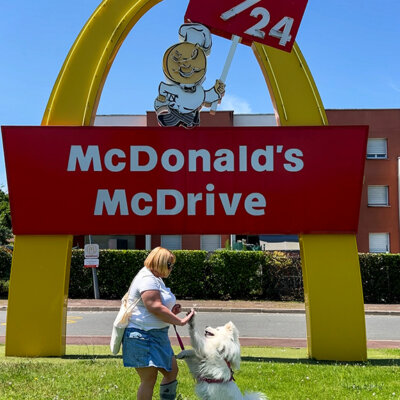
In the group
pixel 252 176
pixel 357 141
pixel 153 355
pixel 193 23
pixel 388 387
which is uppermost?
pixel 193 23

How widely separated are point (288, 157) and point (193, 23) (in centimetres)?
252

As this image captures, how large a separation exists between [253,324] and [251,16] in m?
8.30

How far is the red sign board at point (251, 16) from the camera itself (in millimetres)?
8086

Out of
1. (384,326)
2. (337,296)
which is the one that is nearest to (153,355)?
(337,296)

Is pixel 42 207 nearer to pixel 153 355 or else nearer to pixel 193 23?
pixel 193 23

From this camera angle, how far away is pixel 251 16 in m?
8.12

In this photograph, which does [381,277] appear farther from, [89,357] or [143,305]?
[143,305]

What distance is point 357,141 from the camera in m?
7.95

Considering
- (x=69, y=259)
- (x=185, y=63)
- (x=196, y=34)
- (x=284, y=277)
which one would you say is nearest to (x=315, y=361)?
(x=69, y=259)

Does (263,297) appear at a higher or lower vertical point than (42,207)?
lower

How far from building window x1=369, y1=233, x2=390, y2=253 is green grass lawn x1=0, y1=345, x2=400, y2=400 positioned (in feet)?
72.5

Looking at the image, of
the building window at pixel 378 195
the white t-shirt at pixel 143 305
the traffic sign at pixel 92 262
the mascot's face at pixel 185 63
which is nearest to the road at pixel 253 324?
the traffic sign at pixel 92 262

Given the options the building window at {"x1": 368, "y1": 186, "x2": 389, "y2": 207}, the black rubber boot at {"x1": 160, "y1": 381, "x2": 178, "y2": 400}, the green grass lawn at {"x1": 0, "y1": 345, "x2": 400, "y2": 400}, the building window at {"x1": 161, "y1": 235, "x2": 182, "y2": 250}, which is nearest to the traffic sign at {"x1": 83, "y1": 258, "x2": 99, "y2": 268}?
the green grass lawn at {"x1": 0, "y1": 345, "x2": 400, "y2": 400}

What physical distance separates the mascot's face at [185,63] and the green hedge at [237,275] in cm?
1148
